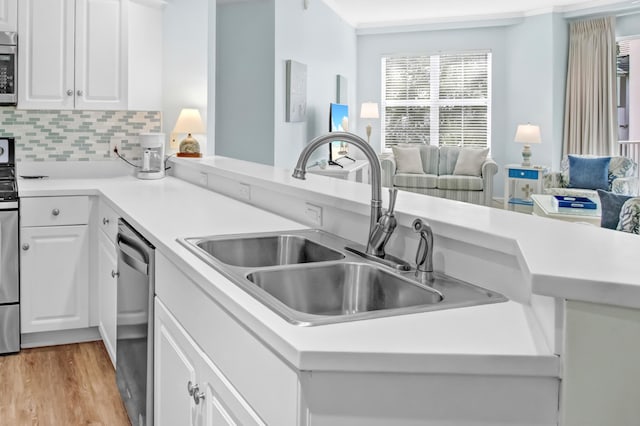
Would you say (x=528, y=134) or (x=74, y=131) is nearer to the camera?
(x=74, y=131)

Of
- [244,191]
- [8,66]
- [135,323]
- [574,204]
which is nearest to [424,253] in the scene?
[135,323]

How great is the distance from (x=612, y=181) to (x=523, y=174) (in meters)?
1.20

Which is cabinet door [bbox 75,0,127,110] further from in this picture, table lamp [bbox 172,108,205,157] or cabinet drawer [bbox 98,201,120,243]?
cabinet drawer [bbox 98,201,120,243]

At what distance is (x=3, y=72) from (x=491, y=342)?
3591 millimetres

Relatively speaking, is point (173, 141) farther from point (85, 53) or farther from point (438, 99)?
point (438, 99)

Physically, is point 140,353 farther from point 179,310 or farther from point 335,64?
point 335,64

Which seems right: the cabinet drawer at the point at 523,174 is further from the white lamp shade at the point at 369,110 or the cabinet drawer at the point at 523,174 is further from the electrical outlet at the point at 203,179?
the electrical outlet at the point at 203,179

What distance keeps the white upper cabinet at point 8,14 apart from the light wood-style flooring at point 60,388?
1892mm

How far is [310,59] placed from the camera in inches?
282

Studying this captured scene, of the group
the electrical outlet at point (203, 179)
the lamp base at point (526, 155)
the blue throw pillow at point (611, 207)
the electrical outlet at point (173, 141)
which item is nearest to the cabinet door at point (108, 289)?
the electrical outlet at point (203, 179)

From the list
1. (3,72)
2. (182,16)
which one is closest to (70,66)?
(3,72)

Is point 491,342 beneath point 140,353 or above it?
above

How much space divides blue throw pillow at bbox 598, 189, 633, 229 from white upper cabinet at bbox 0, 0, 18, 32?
3705 millimetres

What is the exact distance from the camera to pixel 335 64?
8.48 meters
